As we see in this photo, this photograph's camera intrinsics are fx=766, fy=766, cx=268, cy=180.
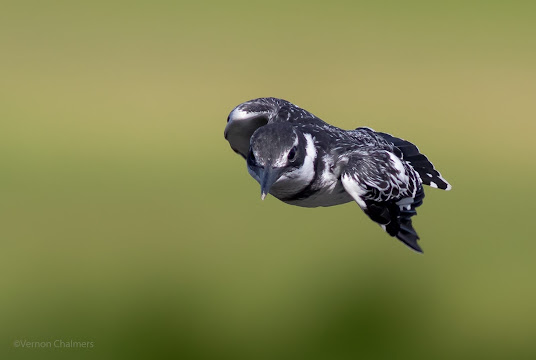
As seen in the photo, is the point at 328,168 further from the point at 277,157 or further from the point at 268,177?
the point at 268,177

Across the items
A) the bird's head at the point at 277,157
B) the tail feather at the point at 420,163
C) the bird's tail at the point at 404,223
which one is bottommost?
the bird's tail at the point at 404,223

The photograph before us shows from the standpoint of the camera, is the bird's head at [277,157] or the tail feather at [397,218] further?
the tail feather at [397,218]

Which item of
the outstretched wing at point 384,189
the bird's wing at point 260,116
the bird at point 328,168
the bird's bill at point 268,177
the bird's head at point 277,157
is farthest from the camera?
the bird's wing at point 260,116

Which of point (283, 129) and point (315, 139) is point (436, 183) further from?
point (283, 129)

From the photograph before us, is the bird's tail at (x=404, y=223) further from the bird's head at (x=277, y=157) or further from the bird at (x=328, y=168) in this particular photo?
the bird's head at (x=277, y=157)

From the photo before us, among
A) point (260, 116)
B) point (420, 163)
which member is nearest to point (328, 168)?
point (260, 116)

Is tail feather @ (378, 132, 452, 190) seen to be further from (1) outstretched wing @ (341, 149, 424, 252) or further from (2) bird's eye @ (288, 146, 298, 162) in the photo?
(2) bird's eye @ (288, 146, 298, 162)

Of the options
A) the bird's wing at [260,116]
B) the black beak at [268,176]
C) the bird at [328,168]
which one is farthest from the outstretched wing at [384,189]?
the bird's wing at [260,116]
